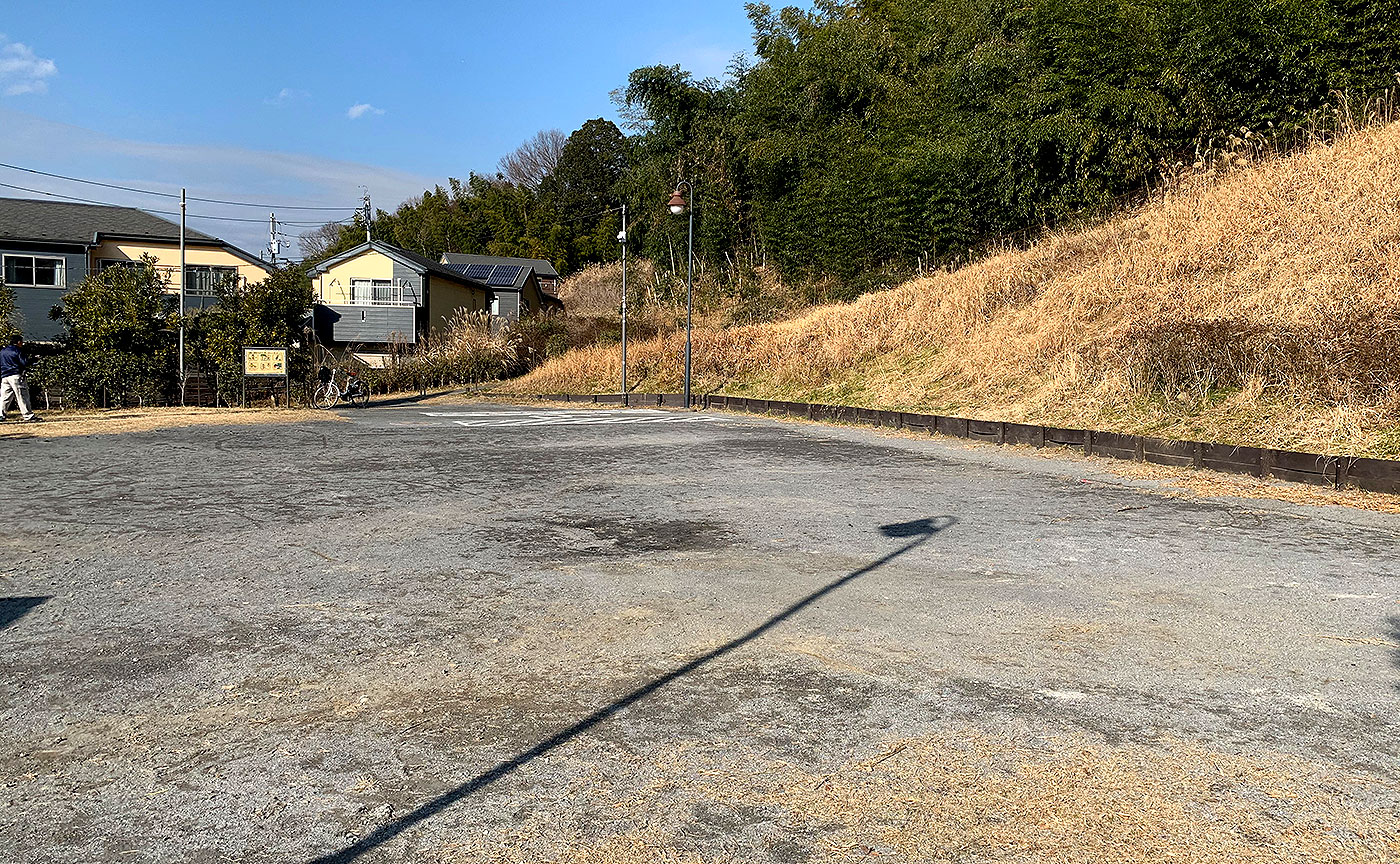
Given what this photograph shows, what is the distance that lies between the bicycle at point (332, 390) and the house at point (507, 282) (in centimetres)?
1856

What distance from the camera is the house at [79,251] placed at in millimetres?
31547

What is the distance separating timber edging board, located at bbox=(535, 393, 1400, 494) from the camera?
813 centimetres

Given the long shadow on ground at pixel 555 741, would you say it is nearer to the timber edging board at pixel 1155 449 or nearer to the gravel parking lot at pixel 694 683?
the gravel parking lot at pixel 694 683

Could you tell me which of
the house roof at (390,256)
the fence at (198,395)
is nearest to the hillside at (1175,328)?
the fence at (198,395)

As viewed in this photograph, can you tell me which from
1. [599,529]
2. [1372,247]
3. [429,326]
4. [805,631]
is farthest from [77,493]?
[429,326]

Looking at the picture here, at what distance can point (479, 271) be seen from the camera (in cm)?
4638

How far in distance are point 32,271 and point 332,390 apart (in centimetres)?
1790

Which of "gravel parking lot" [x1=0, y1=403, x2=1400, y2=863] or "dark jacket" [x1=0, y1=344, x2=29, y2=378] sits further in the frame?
"dark jacket" [x1=0, y1=344, x2=29, y2=378]

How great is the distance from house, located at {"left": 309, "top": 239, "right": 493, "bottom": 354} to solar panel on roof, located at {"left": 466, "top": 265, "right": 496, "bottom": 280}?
6.36 metres

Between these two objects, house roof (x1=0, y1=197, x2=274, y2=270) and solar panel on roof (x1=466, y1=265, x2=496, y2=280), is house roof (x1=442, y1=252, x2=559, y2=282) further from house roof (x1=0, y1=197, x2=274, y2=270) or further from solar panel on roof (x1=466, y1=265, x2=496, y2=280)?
house roof (x1=0, y1=197, x2=274, y2=270)

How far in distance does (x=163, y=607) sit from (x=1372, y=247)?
581 inches

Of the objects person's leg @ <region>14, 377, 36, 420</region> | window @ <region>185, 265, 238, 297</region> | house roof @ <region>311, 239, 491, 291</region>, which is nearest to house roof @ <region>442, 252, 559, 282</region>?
house roof @ <region>311, 239, 491, 291</region>

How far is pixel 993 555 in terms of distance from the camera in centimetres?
573

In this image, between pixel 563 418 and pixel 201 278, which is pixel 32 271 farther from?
pixel 563 418
